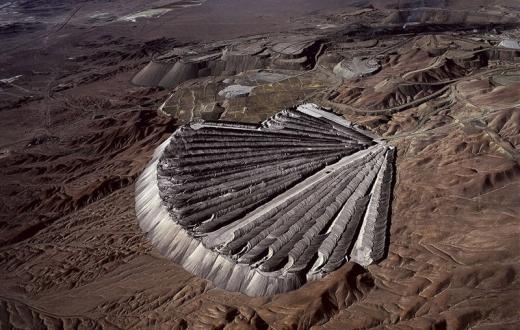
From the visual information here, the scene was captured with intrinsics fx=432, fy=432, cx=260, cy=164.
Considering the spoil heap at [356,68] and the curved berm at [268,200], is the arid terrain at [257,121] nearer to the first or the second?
the spoil heap at [356,68]

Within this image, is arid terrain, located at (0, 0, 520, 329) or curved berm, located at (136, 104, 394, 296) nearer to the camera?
arid terrain, located at (0, 0, 520, 329)

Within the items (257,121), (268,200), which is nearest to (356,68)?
(257,121)

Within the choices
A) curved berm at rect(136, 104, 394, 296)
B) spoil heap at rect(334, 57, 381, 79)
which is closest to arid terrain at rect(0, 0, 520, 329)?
spoil heap at rect(334, 57, 381, 79)

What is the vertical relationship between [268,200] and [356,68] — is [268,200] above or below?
below

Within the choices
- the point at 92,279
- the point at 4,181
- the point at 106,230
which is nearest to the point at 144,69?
the point at 4,181

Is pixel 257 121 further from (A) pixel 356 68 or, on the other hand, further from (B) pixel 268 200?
(A) pixel 356 68

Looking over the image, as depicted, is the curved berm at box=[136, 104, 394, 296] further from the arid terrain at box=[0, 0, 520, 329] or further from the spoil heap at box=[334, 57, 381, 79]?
the spoil heap at box=[334, 57, 381, 79]
